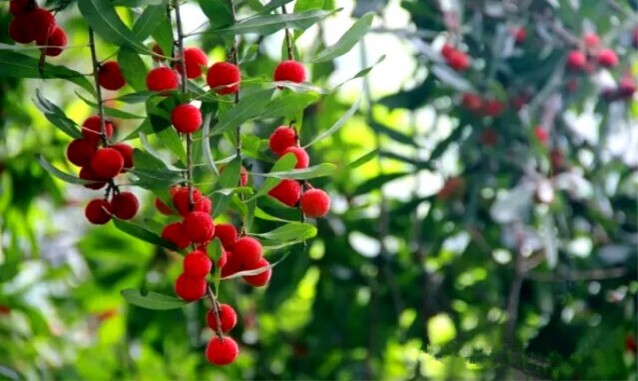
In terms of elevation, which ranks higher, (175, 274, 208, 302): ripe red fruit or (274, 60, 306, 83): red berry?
(274, 60, 306, 83): red berry

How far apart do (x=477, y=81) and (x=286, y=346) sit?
2.30 feet

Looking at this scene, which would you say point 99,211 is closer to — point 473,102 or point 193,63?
point 193,63

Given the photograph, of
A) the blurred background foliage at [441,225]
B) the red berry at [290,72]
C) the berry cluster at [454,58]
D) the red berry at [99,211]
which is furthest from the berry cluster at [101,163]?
the berry cluster at [454,58]

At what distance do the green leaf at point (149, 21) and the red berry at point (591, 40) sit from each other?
0.92m

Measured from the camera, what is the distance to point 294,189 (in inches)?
24.3

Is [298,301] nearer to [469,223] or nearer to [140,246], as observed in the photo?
[140,246]

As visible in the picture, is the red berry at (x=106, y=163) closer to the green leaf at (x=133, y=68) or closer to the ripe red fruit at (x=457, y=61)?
the green leaf at (x=133, y=68)

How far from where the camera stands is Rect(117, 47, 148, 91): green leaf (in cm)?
62

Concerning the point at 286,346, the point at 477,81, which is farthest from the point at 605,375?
the point at 286,346

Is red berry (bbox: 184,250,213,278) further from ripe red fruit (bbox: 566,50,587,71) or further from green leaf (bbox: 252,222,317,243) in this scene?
ripe red fruit (bbox: 566,50,587,71)

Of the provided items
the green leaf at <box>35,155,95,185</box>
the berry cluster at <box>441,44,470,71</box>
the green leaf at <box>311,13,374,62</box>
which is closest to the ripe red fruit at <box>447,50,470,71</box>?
the berry cluster at <box>441,44,470,71</box>

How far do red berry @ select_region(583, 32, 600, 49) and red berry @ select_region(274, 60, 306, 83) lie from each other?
0.87 metres

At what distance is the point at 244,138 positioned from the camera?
2.06ft

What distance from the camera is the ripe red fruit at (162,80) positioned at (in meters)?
0.59
